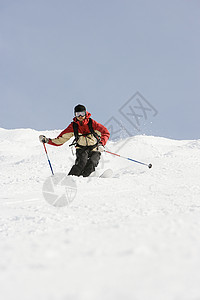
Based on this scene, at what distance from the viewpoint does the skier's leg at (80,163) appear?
5.46 meters

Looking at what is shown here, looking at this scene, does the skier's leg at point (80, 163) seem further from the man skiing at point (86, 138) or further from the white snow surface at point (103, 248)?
the white snow surface at point (103, 248)

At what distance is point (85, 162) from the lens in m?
5.68

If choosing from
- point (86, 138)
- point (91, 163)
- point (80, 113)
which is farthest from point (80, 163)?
point (80, 113)

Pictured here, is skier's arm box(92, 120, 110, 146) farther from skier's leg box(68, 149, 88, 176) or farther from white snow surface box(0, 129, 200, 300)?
white snow surface box(0, 129, 200, 300)

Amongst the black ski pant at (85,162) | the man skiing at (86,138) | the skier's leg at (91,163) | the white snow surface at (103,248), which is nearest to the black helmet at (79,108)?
the man skiing at (86,138)

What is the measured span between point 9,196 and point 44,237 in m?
2.28

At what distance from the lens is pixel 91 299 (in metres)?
1.04

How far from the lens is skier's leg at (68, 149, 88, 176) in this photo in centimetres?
546

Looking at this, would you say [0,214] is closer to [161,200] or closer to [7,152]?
[161,200]

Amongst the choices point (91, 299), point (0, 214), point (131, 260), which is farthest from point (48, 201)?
point (91, 299)

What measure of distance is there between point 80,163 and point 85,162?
0.12 m

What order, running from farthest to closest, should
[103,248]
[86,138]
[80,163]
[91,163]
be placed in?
1. [86,138]
2. [91,163]
3. [80,163]
4. [103,248]

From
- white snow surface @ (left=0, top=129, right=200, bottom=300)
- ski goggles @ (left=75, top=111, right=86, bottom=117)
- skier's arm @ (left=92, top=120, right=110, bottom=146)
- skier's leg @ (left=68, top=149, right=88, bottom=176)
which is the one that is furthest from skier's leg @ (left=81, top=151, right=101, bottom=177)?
white snow surface @ (left=0, top=129, right=200, bottom=300)

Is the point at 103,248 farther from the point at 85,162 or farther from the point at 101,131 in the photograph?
the point at 101,131
